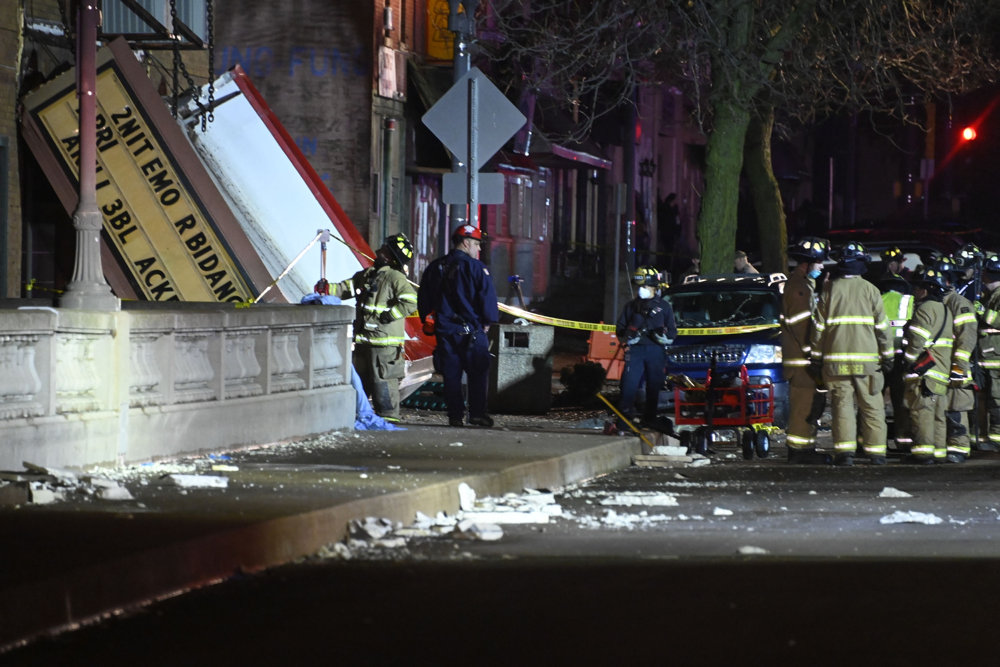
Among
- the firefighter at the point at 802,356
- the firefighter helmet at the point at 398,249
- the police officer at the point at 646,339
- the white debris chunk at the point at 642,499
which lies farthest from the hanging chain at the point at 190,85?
the white debris chunk at the point at 642,499

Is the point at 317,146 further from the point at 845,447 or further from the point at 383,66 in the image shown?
the point at 845,447

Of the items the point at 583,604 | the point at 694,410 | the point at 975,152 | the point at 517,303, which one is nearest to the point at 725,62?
the point at 517,303

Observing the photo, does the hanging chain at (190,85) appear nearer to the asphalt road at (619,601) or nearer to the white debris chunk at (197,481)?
the white debris chunk at (197,481)

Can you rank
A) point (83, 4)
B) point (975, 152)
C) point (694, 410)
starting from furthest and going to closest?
point (975, 152) → point (694, 410) → point (83, 4)

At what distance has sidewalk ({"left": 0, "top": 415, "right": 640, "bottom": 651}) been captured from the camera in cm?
722

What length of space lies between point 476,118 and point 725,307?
4.69 m

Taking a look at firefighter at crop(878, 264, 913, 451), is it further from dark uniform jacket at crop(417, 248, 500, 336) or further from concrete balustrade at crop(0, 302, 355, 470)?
concrete balustrade at crop(0, 302, 355, 470)

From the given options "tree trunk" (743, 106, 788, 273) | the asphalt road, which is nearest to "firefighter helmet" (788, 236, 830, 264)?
the asphalt road

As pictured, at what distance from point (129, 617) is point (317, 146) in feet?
66.2

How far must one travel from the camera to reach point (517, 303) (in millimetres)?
30906

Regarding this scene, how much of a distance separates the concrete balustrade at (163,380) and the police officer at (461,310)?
3.38ft

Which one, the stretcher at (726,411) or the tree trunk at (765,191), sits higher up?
the tree trunk at (765,191)

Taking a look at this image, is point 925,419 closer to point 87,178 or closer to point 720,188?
point 87,178

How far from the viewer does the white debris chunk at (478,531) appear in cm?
953
